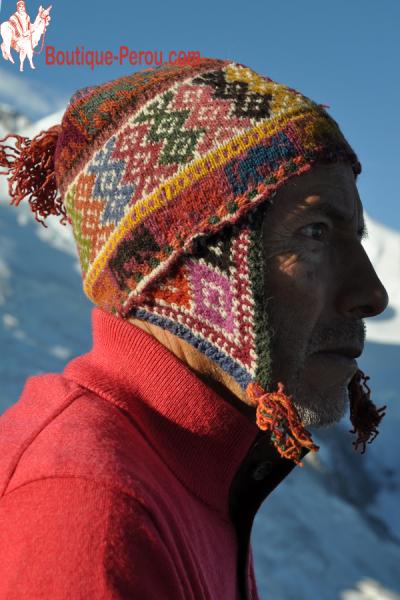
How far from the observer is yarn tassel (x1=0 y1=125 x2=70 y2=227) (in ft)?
5.88

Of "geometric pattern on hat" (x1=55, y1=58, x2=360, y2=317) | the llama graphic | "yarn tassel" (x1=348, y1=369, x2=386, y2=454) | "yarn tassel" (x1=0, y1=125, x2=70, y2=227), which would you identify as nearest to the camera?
"geometric pattern on hat" (x1=55, y1=58, x2=360, y2=317)

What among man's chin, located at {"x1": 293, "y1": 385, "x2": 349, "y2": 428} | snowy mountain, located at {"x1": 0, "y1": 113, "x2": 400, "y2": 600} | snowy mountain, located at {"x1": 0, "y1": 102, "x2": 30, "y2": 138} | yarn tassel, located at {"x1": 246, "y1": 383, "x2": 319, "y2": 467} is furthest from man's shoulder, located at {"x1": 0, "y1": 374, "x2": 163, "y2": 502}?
snowy mountain, located at {"x1": 0, "y1": 102, "x2": 30, "y2": 138}

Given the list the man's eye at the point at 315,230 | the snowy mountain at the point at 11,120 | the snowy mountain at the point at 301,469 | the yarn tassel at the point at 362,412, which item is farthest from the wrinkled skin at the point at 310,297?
the snowy mountain at the point at 11,120

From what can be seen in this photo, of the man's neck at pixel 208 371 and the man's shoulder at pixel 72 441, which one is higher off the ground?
the man's neck at pixel 208 371

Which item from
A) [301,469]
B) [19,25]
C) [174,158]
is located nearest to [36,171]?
[174,158]

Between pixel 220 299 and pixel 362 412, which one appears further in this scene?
pixel 362 412

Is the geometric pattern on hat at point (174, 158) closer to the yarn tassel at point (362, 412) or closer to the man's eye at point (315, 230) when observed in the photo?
the man's eye at point (315, 230)

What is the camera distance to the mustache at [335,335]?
1.45m

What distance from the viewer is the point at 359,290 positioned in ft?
4.81

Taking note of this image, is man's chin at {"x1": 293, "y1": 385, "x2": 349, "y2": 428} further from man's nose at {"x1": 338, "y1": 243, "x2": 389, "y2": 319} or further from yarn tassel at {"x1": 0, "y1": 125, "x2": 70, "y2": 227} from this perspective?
yarn tassel at {"x1": 0, "y1": 125, "x2": 70, "y2": 227}

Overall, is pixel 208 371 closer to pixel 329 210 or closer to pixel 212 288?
pixel 212 288

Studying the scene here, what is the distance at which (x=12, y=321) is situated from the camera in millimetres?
6266

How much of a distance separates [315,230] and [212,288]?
0.25 metres

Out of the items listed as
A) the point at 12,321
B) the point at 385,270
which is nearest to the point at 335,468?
the point at 12,321
